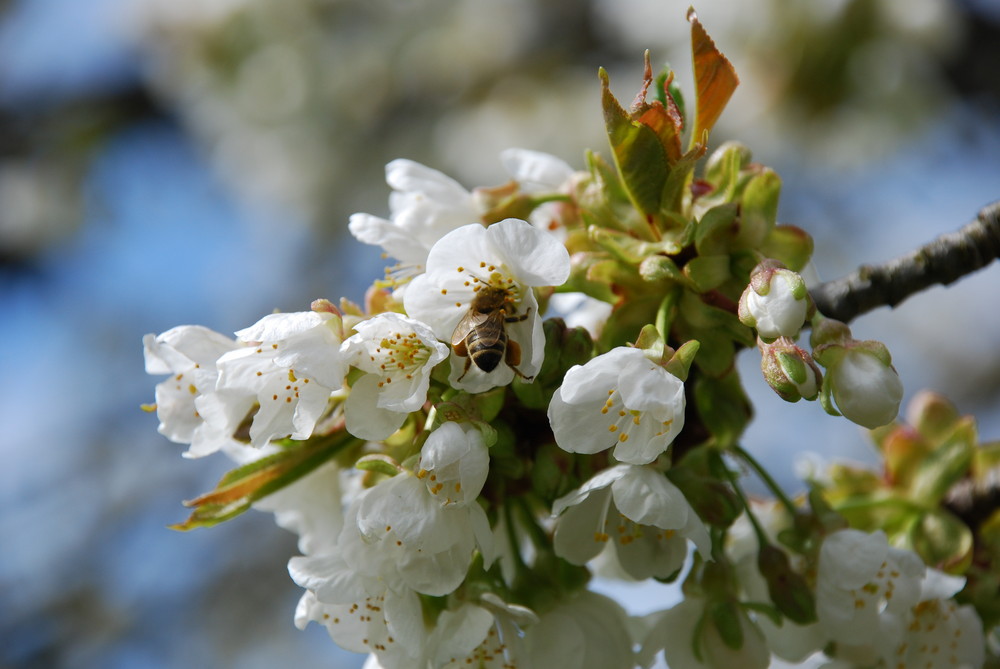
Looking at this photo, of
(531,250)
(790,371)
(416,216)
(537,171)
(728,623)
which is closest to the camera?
(790,371)

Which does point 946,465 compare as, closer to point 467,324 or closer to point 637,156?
point 637,156

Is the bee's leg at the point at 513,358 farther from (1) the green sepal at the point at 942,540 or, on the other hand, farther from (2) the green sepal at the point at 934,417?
(2) the green sepal at the point at 934,417

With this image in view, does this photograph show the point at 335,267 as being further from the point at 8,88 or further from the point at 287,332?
the point at 287,332

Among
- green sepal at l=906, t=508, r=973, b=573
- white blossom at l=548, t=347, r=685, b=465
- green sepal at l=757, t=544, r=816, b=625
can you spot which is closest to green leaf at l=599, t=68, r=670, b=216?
white blossom at l=548, t=347, r=685, b=465

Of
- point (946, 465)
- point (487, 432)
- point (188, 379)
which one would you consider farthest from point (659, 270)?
point (946, 465)

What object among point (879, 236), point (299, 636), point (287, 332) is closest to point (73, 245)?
point (299, 636)

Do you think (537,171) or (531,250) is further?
(537,171)
